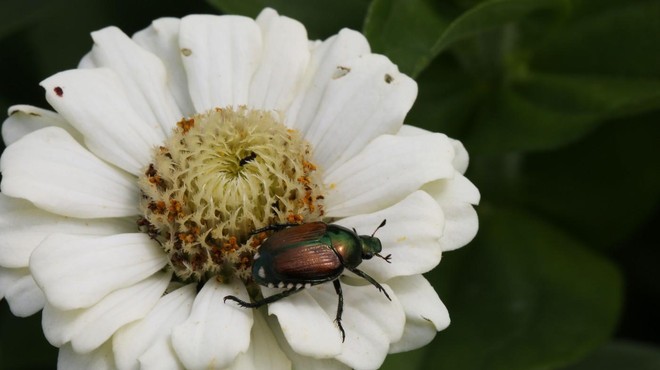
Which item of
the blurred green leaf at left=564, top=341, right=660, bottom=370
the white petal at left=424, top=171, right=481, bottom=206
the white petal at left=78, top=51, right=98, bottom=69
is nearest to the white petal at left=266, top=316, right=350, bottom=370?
the white petal at left=424, top=171, right=481, bottom=206

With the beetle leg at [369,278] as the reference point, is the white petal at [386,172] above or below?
above

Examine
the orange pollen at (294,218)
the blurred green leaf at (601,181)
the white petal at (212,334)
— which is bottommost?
the blurred green leaf at (601,181)

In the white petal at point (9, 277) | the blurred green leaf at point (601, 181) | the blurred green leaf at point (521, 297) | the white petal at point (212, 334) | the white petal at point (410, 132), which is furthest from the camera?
the blurred green leaf at point (601, 181)

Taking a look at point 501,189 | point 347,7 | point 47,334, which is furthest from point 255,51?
point 501,189

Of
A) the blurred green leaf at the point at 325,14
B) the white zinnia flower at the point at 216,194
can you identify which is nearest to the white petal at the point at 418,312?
the white zinnia flower at the point at 216,194

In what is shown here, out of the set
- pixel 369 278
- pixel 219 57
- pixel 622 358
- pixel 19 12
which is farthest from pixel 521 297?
pixel 19 12

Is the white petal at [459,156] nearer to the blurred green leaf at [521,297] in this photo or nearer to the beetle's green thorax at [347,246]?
the beetle's green thorax at [347,246]

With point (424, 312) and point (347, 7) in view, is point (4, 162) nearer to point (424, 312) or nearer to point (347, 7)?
point (424, 312)

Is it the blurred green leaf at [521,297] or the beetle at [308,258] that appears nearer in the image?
the beetle at [308,258]
